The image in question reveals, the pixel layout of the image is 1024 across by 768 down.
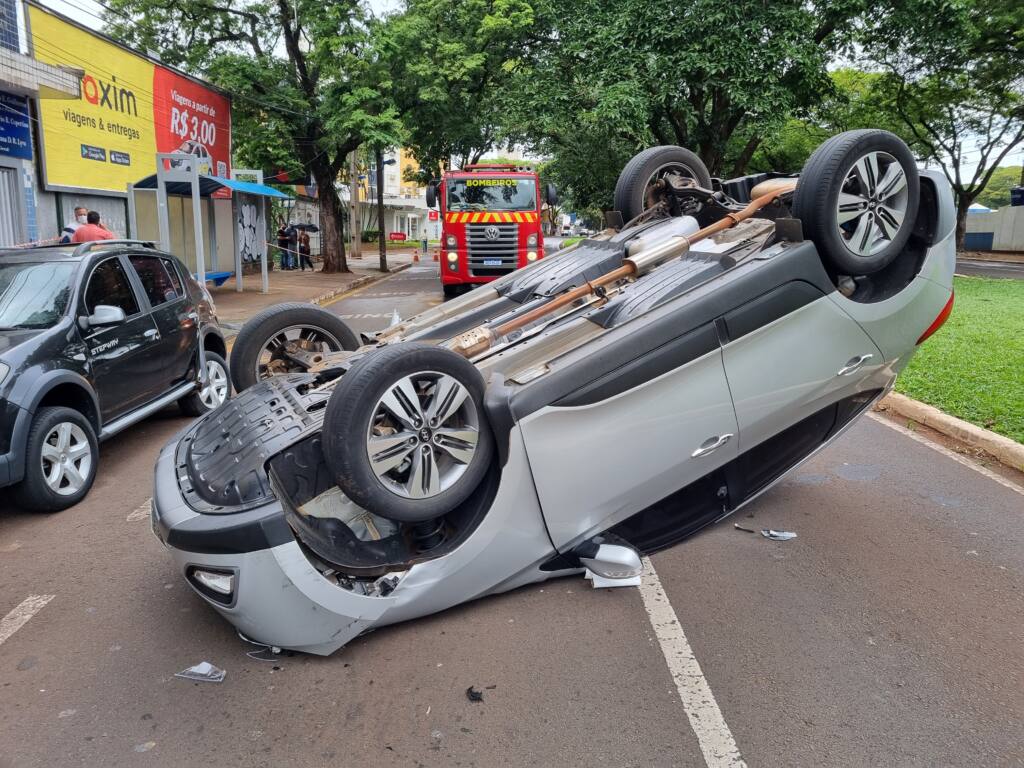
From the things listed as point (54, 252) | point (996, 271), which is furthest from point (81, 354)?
point (996, 271)

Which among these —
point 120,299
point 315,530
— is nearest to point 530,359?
point 315,530

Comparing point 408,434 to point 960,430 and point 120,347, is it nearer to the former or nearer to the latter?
point 120,347

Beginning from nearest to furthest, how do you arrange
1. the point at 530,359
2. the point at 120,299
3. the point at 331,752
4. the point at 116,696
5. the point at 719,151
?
the point at 331,752 < the point at 116,696 < the point at 530,359 < the point at 120,299 < the point at 719,151

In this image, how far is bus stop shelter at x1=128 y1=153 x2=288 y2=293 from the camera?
14.2 metres

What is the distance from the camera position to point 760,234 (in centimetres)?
447

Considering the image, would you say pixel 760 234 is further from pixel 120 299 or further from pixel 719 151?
pixel 719 151

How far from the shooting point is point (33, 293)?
600cm

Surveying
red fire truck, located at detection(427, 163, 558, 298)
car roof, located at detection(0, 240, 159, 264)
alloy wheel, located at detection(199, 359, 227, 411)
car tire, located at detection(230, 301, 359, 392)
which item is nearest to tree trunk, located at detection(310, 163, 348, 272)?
red fire truck, located at detection(427, 163, 558, 298)

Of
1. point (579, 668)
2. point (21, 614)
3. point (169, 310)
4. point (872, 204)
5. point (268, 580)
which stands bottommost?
point (21, 614)

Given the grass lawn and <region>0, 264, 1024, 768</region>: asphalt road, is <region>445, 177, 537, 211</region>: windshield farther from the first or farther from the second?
<region>0, 264, 1024, 768</region>: asphalt road

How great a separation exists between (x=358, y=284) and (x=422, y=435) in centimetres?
2197

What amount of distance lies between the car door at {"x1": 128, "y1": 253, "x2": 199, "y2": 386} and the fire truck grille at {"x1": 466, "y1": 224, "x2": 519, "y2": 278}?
385 inches

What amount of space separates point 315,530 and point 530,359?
1303mm

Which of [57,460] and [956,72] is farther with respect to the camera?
[956,72]
